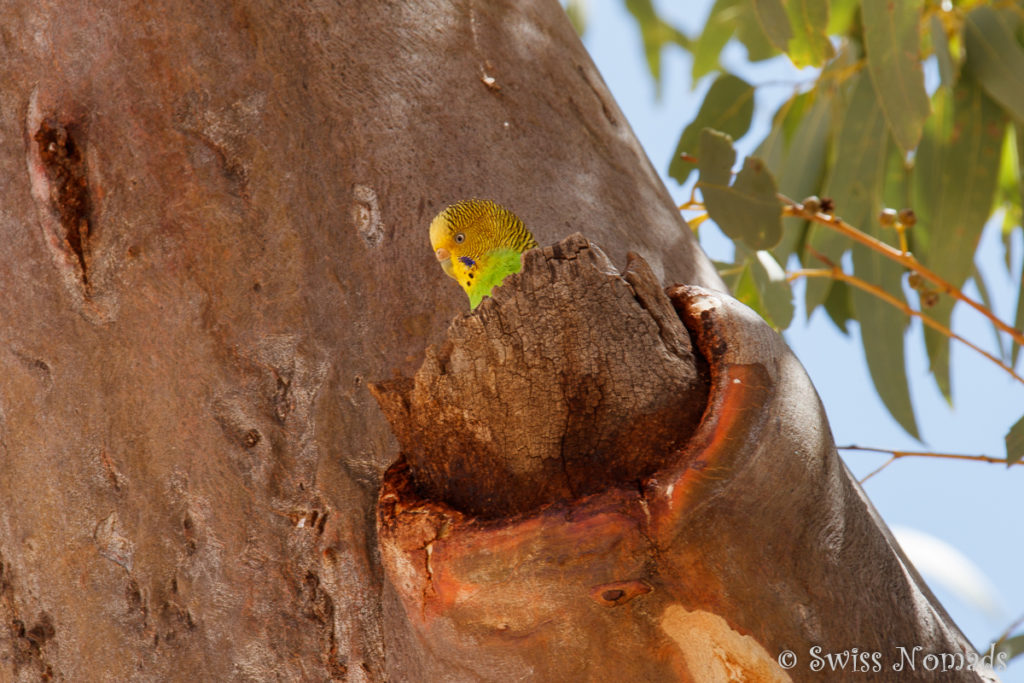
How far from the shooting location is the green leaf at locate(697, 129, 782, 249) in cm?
135

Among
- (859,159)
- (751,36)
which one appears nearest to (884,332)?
(859,159)

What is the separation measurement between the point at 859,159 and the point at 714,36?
0.62 metres

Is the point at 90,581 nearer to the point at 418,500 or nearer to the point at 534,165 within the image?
the point at 418,500

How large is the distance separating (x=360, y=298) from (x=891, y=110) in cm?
115

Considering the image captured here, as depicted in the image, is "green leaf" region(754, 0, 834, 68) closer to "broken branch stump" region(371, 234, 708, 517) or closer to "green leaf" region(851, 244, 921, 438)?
"green leaf" region(851, 244, 921, 438)

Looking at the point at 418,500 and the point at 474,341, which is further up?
the point at 474,341

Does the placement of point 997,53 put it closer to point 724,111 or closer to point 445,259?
point 724,111

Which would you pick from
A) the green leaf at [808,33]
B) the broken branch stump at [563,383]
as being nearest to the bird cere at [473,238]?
the broken branch stump at [563,383]

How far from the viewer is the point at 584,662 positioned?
74 centimetres

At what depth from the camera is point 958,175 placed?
2.06 meters

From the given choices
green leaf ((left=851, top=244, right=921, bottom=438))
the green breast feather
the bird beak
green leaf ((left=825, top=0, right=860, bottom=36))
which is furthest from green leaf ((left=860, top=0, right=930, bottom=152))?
the bird beak

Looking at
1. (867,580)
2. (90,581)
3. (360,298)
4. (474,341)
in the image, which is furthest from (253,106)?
(867,580)

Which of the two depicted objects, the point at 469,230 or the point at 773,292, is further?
the point at 773,292

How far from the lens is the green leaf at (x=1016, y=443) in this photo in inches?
48.8
